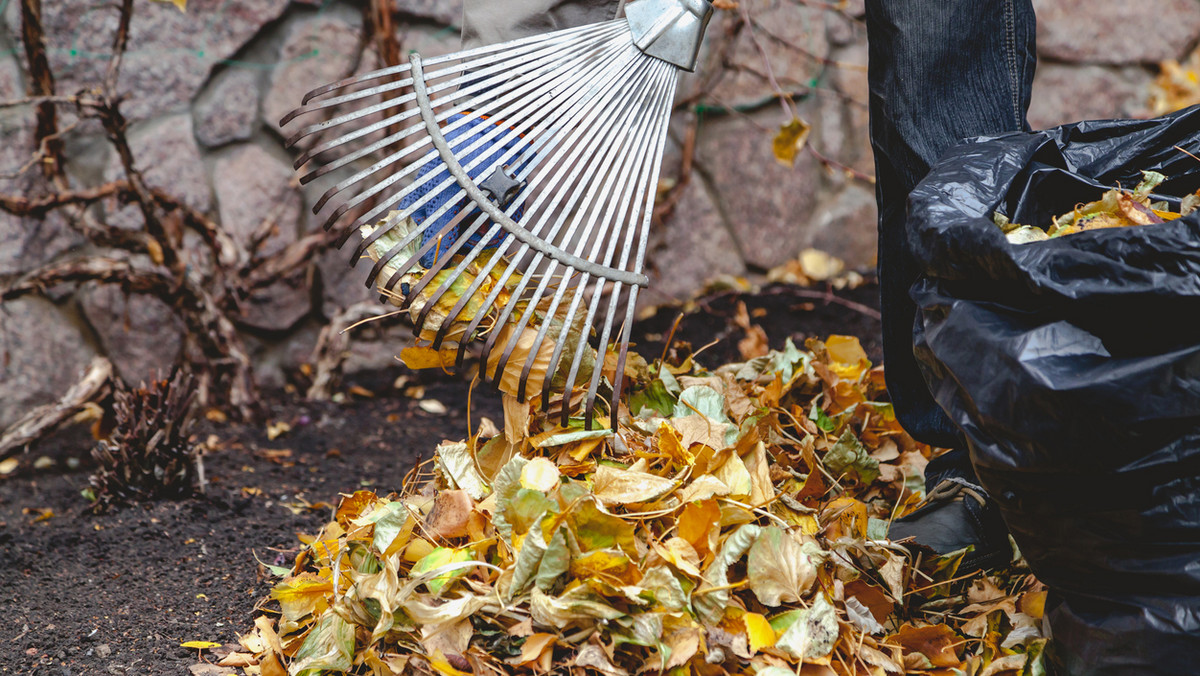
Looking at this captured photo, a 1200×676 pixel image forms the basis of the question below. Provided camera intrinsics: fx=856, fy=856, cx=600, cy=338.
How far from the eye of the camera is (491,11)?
4.12 ft

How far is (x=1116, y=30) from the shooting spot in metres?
2.71

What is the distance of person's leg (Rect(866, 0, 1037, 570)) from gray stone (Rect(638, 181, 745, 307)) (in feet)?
4.12

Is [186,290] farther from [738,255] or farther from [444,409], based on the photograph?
[738,255]

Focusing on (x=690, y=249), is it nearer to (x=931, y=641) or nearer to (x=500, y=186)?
(x=500, y=186)

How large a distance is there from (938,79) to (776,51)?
1.40 metres

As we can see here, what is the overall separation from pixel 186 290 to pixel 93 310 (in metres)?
0.34

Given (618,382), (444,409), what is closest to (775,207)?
(444,409)

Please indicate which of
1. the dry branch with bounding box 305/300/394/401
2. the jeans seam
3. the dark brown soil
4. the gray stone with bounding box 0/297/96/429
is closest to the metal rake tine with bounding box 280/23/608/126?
the jeans seam

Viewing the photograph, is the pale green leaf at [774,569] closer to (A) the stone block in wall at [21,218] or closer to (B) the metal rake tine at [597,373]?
(B) the metal rake tine at [597,373]

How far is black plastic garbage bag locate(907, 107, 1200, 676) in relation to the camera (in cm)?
76

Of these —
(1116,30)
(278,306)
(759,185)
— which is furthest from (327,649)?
(1116,30)

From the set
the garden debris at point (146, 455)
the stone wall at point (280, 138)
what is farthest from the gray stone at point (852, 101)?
the garden debris at point (146, 455)

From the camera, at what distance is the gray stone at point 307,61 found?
2.10m

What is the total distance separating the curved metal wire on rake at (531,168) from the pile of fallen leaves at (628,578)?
0.36 ft
